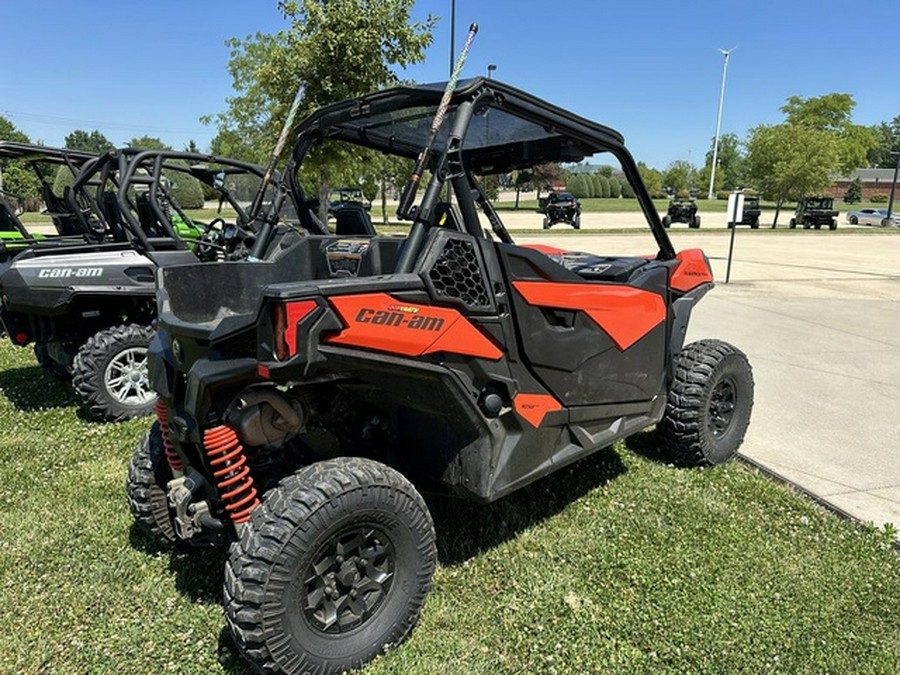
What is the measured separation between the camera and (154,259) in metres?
5.04

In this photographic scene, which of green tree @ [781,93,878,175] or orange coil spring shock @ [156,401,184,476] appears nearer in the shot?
orange coil spring shock @ [156,401,184,476]

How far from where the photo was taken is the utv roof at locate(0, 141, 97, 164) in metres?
6.84

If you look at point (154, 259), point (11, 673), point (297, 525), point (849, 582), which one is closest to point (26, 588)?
point (11, 673)

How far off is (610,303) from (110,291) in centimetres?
409

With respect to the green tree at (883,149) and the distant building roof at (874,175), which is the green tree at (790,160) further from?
the green tree at (883,149)

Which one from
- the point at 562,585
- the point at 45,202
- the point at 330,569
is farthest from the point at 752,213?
the point at 330,569

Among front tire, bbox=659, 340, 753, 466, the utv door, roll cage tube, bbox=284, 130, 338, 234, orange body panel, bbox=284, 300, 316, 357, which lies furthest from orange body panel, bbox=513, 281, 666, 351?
roll cage tube, bbox=284, 130, 338, 234

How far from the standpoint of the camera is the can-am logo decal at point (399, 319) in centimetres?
221

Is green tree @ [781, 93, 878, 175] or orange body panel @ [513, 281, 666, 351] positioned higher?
green tree @ [781, 93, 878, 175]

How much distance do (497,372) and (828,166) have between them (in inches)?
1645

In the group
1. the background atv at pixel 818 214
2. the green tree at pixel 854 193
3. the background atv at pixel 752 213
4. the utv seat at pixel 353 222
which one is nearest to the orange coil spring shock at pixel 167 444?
the utv seat at pixel 353 222

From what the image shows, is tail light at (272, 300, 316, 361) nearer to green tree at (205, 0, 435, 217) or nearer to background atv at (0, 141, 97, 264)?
background atv at (0, 141, 97, 264)

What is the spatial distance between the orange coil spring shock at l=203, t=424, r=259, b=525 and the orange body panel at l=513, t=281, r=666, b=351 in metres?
1.27

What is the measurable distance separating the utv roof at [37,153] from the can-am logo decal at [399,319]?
235 inches
